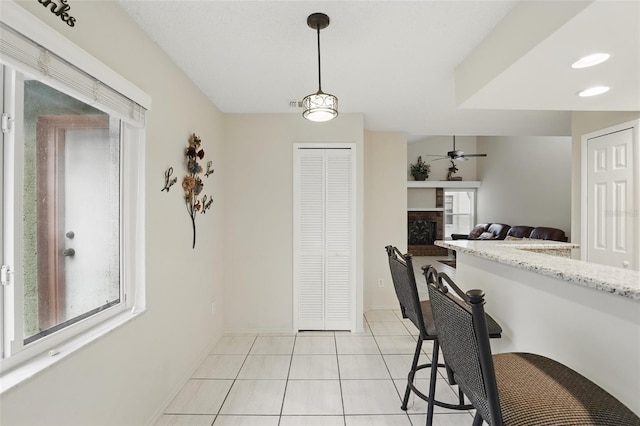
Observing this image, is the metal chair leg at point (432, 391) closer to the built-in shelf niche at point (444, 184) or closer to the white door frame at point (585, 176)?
the white door frame at point (585, 176)

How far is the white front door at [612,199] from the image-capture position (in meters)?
2.75

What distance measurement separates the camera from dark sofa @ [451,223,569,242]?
18.9 ft

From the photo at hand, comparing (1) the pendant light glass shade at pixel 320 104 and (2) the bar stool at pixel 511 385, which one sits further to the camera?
(1) the pendant light glass shade at pixel 320 104

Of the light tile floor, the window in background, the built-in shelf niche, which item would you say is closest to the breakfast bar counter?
the light tile floor

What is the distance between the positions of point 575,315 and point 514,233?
6484 millimetres

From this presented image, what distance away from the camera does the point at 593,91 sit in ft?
7.06

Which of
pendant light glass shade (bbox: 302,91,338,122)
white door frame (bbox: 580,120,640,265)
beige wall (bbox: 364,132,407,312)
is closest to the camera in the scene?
pendant light glass shade (bbox: 302,91,338,122)

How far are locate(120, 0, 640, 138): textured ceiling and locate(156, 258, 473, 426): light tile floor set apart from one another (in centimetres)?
222

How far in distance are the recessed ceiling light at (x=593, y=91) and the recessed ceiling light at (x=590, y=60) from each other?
1.59ft

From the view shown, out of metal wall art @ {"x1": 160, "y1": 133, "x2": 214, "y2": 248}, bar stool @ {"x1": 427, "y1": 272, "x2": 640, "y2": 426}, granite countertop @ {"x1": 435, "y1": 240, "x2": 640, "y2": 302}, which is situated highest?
metal wall art @ {"x1": 160, "y1": 133, "x2": 214, "y2": 248}

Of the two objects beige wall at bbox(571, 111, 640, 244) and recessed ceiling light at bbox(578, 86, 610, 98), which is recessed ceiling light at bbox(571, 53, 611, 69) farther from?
beige wall at bbox(571, 111, 640, 244)

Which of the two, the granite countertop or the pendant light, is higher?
the pendant light

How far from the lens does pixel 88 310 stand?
1.59 meters

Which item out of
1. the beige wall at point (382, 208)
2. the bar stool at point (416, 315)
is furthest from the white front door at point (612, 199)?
the bar stool at point (416, 315)
